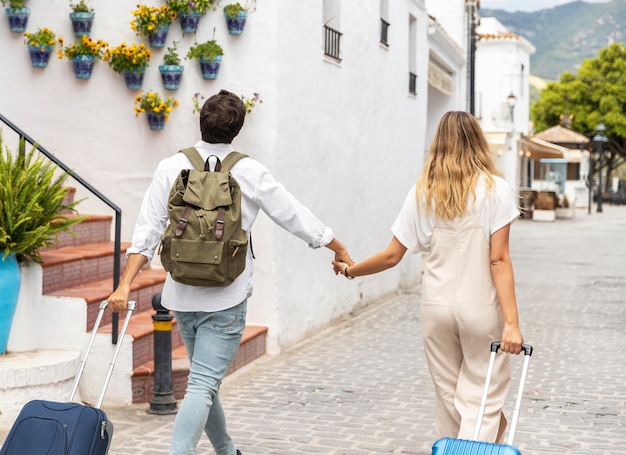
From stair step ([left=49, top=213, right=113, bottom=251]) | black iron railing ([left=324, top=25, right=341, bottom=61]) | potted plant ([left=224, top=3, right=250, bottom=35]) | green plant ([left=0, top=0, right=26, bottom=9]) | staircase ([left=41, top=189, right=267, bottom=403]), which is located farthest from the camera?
black iron railing ([left=324, top=25, right=341, bottom=61])

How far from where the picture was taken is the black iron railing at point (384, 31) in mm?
12711

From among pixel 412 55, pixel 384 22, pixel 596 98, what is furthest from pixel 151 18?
pixel 596 98

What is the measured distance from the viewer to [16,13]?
28.5 feet

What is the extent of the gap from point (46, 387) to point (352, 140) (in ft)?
19.1

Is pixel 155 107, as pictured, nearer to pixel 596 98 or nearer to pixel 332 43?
pixel 332 43

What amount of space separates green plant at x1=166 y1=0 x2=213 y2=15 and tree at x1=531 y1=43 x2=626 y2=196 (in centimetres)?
5111

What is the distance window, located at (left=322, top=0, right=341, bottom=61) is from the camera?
33.9 ft

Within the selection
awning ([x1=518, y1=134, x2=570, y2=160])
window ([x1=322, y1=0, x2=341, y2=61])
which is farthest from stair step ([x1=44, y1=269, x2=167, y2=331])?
awning ([x1=518, y1=134, x2=570, y2=160])

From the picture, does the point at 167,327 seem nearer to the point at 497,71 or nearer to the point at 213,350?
the point at 213,350

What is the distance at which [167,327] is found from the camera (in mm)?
6668

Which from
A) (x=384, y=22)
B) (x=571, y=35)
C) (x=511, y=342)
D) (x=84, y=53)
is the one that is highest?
(x=571, y=35)

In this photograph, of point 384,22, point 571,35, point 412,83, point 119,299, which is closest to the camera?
point 119,299

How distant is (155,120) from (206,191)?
15.2 feet

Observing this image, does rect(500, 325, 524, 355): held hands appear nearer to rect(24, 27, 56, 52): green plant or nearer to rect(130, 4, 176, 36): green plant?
rect(130, 4, 176, 36): green plant
